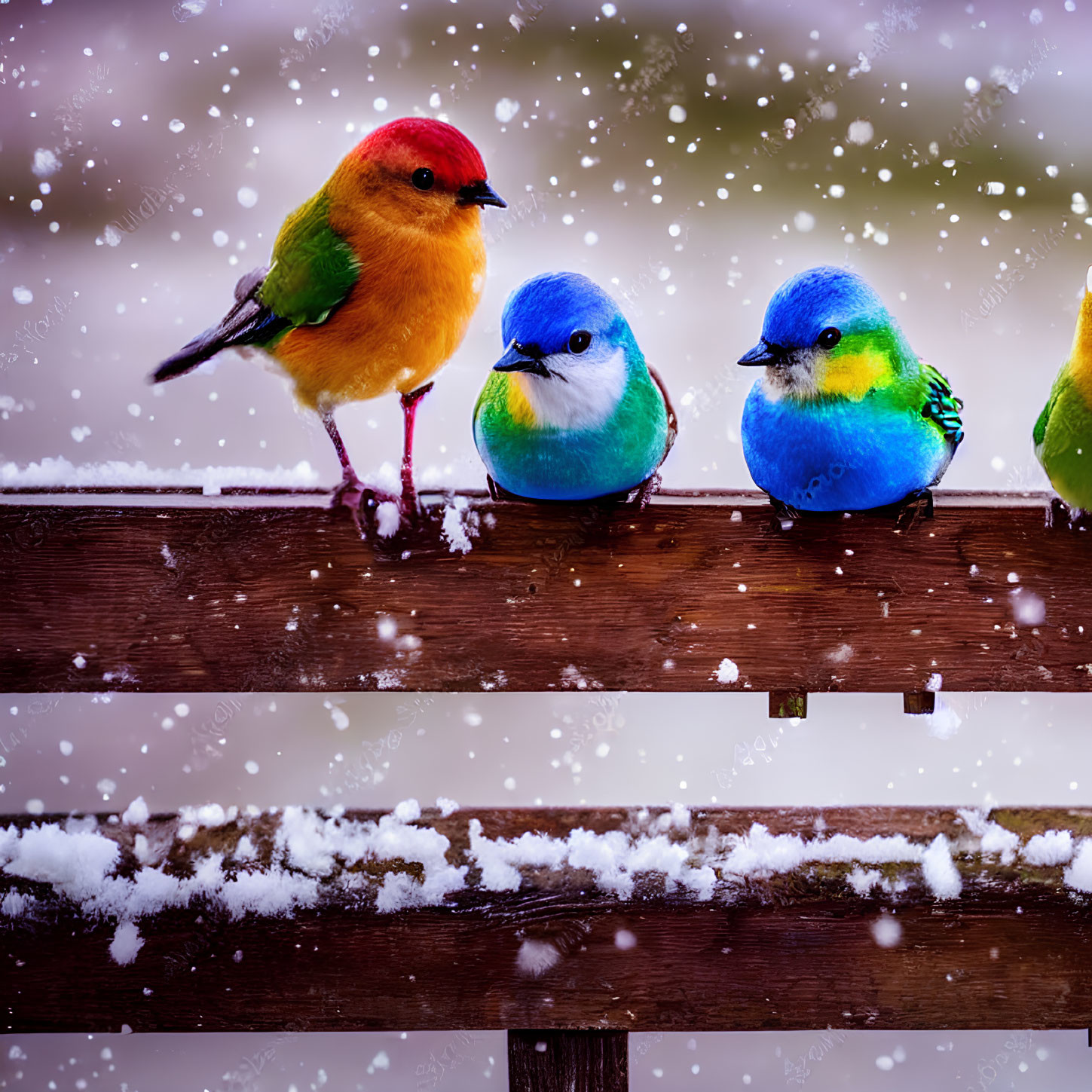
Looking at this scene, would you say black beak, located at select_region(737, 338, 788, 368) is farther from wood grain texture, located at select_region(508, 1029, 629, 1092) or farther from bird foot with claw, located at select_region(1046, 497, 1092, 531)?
wood grain texture, located at select_region(508, 1029, 629, 1092)

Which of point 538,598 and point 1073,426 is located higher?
point 1073,426

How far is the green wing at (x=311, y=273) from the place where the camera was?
3.48ft

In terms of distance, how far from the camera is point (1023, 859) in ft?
3.75

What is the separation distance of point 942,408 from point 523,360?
1.79 ft

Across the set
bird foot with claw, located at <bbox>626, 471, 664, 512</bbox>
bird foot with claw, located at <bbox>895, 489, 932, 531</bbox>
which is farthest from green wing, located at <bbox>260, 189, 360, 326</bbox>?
bird foot with claw, located at <bbox>895, 489, 932, 531</bbox>

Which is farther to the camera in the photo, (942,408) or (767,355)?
(942,408)

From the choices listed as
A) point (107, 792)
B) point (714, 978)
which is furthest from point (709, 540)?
point (107, 792)

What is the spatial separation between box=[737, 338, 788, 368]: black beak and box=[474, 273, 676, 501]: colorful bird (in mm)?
132

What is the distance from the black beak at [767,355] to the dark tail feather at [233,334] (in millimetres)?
529

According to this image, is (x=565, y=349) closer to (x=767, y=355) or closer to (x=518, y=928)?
(x=767, y=355)

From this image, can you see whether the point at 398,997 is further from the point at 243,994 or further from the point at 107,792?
the point at 107,792

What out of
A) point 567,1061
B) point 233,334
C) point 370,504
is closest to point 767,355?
point 370,504

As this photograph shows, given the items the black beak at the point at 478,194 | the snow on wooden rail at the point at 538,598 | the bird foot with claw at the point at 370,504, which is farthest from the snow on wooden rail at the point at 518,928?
the black beak at the point at 478,194

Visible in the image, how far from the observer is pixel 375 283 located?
105 cm
